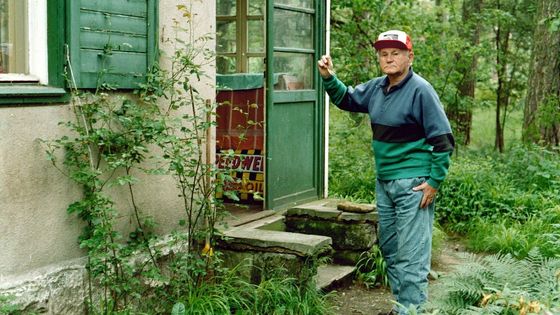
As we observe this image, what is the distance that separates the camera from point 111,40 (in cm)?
509

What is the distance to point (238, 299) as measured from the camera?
216 inches

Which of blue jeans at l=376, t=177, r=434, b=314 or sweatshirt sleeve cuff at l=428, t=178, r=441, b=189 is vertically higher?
sweatshirt sleeve cuff at l=428, t=178, r=441, b=189

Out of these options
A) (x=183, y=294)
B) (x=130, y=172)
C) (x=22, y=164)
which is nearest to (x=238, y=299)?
(x=183, y=294)

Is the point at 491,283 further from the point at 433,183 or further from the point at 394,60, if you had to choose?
the point at 394,60

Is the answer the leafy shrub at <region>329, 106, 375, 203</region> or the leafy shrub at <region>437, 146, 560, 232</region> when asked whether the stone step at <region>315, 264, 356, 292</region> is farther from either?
the leafy shrub at <region>437, 146, 560, 232</region>

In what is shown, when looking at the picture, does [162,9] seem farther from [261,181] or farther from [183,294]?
[261,181]

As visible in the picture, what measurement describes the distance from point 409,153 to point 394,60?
2.12 ft

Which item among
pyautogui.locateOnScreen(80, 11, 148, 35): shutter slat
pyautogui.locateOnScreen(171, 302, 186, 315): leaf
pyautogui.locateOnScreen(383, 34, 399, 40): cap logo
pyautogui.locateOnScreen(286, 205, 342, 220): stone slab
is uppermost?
pyautogui.locateOnScreen(80, 11, 148, 35): shutter slat

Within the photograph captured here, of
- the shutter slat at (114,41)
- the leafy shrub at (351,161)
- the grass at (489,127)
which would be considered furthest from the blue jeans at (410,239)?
the grass at (489,127)

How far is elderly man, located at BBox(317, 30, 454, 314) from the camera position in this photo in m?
5.17

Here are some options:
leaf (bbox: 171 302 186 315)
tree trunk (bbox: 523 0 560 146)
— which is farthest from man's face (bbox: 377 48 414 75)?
tree trunk (bbox: 523 0 560 146)

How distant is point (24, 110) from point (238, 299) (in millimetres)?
2024

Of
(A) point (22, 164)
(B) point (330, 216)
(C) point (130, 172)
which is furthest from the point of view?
(B) point (330, 216)

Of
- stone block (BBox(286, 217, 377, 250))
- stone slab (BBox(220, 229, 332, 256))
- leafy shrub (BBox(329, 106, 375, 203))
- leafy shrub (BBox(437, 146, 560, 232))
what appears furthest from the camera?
leafy shrub (BBox(329, 106, 375, 203))
